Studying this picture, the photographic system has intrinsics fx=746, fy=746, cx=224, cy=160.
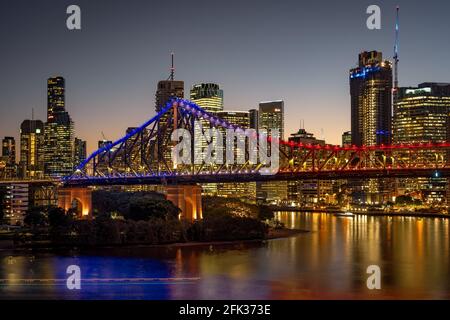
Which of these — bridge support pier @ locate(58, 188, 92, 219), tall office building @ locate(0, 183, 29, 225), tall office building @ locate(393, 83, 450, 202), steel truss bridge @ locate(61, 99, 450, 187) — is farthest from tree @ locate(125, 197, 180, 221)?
tall office building @ locate(393, 83, 450, 202)

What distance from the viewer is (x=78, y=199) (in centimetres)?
5912

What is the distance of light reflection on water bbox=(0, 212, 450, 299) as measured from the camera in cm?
2822

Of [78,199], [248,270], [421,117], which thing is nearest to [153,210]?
[78,199]

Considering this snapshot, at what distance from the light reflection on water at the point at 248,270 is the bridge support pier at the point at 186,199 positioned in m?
7.70

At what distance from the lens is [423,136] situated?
125625 mm

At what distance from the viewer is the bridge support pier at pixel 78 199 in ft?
191

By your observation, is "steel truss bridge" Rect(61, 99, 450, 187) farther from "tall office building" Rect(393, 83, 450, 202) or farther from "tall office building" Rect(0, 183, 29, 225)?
"tall office building" Rect(393, 83, 450, 202)

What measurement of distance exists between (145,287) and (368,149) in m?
25.3

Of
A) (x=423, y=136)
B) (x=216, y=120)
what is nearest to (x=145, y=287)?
(x=216, y=120)

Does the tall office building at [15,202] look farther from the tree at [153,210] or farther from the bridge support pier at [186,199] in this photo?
the bridge support pier at [186,199]

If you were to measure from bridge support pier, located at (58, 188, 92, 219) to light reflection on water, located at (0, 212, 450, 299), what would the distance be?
18235 mm

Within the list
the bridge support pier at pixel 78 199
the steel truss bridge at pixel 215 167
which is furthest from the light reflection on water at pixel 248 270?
the bridge support pier at pixel 78 199

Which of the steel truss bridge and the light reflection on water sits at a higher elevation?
the steel truss bridge
